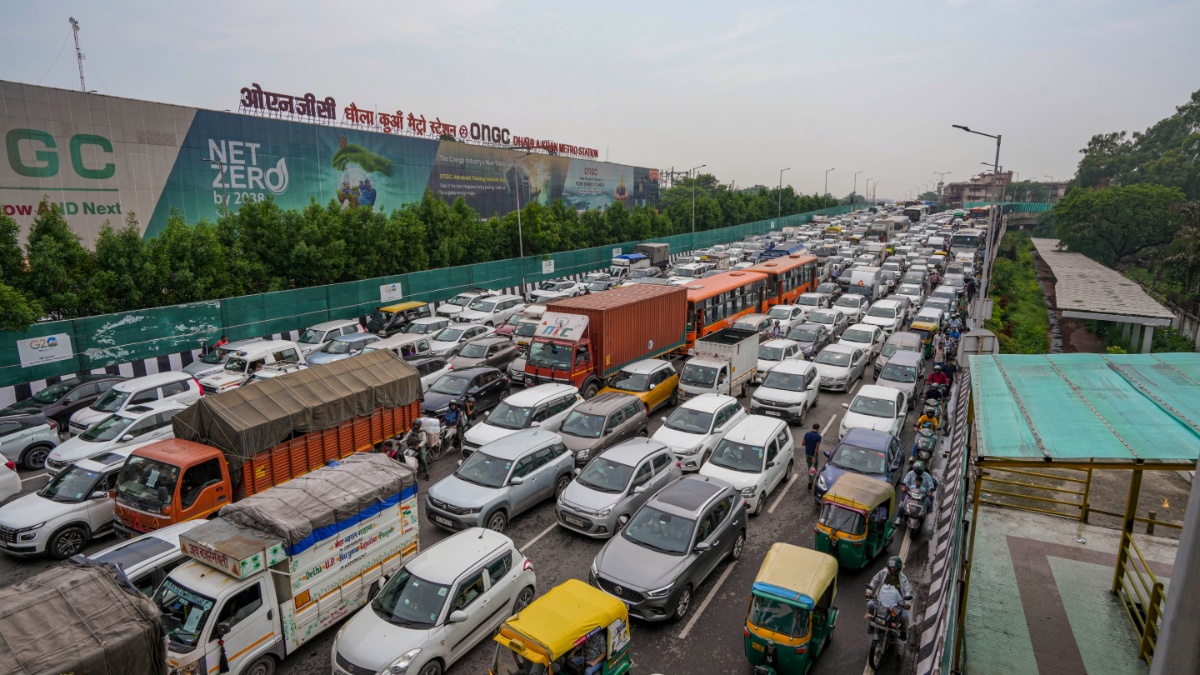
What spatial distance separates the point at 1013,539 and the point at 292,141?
53021 millimetres

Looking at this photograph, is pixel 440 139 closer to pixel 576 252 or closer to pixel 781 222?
pixel 576 252

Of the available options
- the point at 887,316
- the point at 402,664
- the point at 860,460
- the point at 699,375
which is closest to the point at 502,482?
the point at 402,664

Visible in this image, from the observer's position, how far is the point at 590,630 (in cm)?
758

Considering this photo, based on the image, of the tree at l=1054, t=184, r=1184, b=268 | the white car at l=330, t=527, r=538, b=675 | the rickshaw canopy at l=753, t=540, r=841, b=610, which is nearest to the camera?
the white car at l=330, t=527, r=538, b=675

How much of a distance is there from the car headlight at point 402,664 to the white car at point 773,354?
16.4m

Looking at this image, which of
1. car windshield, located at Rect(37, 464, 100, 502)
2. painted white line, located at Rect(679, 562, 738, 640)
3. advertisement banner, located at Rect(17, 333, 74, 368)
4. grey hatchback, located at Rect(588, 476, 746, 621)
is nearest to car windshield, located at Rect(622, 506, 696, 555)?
grey hatchback, located at Rect(588, 476, 746, 621)

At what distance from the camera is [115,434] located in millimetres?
14766

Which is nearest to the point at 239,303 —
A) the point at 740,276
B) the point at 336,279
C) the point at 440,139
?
the point at 336,279

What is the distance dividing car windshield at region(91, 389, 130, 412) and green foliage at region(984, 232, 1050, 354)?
100ft

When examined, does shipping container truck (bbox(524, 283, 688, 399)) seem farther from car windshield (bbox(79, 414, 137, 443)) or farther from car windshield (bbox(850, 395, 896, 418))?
car windshield (bbox(79, 414, 137, 443))

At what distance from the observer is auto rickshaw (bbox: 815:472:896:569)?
10.8 metres

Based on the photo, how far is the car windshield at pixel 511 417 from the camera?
15812 mm

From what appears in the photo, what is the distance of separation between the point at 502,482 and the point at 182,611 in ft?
18.9

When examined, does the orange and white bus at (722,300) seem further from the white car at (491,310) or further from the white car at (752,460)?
the white car at (752,460)
